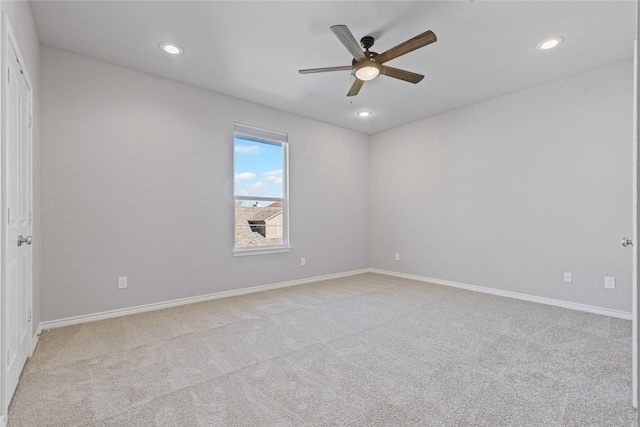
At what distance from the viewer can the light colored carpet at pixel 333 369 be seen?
1564 mm

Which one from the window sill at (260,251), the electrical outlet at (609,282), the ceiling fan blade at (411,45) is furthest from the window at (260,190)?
the electrical outlet at (609,282)

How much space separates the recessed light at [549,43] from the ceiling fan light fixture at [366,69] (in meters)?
1.55

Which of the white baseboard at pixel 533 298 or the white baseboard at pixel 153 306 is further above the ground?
the white baseboard at pixel 153 306

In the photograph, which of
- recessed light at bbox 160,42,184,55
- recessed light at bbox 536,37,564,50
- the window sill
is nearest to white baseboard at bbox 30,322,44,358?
the window sill

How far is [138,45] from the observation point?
2.83 meters

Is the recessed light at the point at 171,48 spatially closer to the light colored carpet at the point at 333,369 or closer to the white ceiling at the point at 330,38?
the white ceiling at the point at 330,38

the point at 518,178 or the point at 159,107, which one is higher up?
the point at 159,107

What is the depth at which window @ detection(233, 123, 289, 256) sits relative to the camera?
13.6 feet

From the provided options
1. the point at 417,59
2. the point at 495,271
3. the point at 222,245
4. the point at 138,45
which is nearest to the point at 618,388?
the point at 495,271

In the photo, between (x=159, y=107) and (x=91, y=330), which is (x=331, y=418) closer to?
(x=91, y=330)

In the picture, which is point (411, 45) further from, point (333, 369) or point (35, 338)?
point (35, 338)

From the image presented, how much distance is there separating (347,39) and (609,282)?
142 inches

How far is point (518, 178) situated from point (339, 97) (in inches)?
99.6

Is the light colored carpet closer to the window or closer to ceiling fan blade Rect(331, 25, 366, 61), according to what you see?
the window
